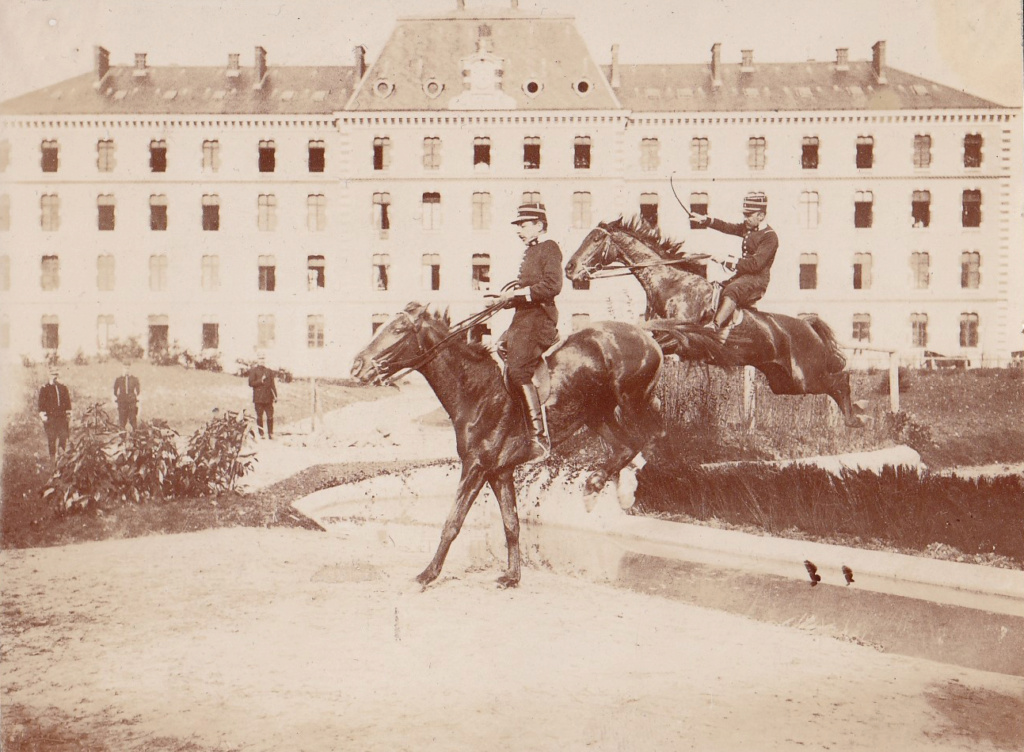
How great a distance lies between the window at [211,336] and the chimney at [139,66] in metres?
1.50

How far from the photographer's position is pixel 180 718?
4.22 m

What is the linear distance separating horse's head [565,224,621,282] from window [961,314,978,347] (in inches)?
84.9

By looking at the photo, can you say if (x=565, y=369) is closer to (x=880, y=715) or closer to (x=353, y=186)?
(x=353, y=186)

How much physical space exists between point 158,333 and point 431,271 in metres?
1.64

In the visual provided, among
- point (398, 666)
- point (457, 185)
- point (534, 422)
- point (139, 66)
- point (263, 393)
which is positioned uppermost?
point (139, 66)

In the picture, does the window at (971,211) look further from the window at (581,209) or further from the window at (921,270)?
the window at (581,209)

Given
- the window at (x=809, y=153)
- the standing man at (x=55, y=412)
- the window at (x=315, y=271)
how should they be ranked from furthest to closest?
1. the window at (x=809, y=153)
2. the window at (x=315, y=271)
3. the standing man at (x=55, y=412)

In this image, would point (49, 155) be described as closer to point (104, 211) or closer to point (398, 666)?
point (104, 211)

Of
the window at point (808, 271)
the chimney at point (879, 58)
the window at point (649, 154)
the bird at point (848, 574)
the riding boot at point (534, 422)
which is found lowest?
the bird at point (848, 574)

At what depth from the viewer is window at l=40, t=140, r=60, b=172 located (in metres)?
5.01

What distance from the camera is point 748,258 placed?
4949 mm

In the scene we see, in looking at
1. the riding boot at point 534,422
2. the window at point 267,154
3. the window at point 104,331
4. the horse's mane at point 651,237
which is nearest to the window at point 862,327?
the horse's mane at point 651,237

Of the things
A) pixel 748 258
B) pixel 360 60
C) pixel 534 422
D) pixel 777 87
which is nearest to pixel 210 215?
pixel 360 60

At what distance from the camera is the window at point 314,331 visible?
497 cm
